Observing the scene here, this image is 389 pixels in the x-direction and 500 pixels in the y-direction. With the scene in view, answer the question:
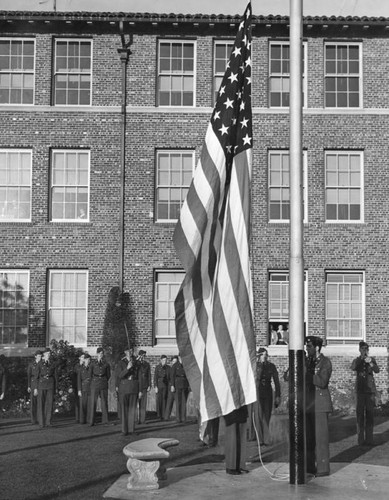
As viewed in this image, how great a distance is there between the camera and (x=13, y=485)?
10.9 m

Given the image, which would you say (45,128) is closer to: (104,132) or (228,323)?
(104,132)

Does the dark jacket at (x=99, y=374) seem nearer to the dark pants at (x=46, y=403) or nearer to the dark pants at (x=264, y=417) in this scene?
the dark pants at (x=46, y=403)

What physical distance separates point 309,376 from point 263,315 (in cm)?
1293

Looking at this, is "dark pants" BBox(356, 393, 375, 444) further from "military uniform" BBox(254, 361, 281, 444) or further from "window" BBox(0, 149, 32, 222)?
"window" BBox(0, 149, 32, 222)

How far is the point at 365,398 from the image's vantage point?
16.0 metres

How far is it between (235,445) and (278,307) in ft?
46.3

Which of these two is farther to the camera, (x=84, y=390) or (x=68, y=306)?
(x=68, y=306)

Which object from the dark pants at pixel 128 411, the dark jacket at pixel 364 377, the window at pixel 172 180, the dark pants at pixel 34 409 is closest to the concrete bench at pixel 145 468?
the dark pants at pixel 128 411

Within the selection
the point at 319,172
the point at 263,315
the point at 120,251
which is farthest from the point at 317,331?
the point at 120,251

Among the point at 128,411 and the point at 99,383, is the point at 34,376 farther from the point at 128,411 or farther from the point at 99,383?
the point at 128,411

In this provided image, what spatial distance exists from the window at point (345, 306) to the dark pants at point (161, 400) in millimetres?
6033

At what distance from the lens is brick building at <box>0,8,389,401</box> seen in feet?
79.9

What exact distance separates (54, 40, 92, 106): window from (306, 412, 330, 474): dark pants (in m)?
16.2

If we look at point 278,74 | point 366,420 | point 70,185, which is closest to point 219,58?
point 278,74
